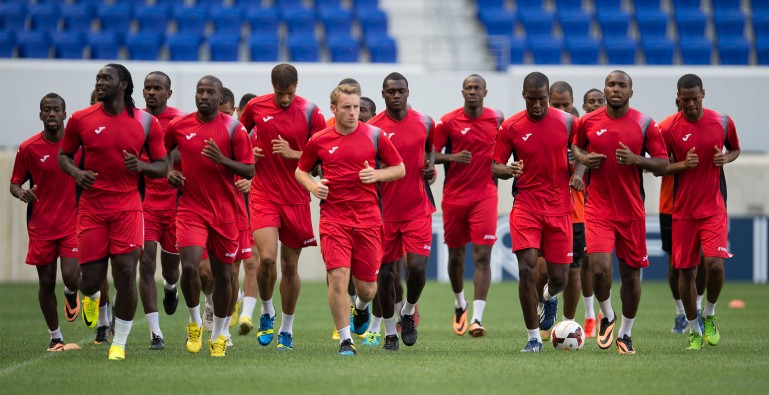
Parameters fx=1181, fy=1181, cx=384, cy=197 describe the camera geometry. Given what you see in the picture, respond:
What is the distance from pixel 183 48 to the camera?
85.1 feet

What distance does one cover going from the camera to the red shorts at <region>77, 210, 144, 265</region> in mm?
10297

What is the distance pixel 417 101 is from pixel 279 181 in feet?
38.6

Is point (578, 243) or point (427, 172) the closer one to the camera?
point (427, 172)

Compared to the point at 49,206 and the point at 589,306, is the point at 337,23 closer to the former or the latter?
the point at 589,306

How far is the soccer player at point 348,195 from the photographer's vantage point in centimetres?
1064

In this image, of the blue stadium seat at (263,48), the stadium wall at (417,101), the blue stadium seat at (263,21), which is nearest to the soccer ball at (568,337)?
the stadium wall at (417,101)

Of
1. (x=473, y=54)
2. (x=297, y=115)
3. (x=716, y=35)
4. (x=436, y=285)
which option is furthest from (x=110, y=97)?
(x=716, y=35)

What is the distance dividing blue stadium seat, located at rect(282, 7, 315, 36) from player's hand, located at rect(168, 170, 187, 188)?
16140mm

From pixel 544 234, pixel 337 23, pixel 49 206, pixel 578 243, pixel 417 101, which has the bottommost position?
pixel 578 243

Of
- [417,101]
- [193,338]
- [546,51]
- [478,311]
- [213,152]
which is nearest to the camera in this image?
[213,152]

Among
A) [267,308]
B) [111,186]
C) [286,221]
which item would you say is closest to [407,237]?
[286,221]

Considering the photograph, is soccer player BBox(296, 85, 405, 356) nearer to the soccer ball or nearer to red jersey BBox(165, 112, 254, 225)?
red jersey BBox(165, 112, 254, 225)

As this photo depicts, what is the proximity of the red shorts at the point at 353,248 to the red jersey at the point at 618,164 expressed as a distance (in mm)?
2228

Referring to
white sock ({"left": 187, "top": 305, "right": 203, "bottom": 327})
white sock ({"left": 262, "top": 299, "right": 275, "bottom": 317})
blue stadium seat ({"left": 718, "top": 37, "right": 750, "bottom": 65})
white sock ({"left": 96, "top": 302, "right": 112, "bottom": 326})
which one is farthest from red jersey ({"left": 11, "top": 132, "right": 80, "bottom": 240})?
blue stadium seat ({"left": 718, "top": 37, "right": 750, "bottom": 65})
